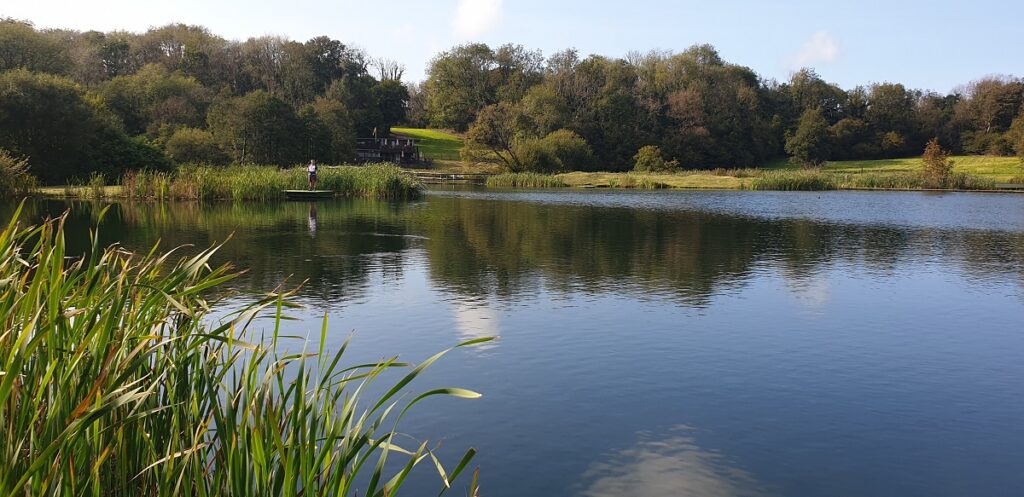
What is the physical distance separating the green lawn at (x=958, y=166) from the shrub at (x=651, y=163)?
19.4 metres

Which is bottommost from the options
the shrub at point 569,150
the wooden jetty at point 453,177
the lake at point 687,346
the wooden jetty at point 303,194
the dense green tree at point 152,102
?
the lake at point 687,346

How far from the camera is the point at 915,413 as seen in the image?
7984 mm

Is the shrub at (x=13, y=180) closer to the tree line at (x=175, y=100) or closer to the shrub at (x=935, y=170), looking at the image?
the tree line at (x=175, y=100)

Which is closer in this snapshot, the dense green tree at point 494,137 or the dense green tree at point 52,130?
the dense green tree at point 52,130

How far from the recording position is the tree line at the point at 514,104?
220 feet

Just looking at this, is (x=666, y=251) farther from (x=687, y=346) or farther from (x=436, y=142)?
(x=436, y=142)

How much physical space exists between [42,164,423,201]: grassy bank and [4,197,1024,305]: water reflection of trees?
3445 mm

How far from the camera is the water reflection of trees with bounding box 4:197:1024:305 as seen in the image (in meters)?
15.7

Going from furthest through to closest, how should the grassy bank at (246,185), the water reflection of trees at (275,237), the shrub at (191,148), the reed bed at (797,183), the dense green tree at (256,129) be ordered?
the dense green tree at (256,129) < the reed bed at (797,183) < the shrub at (191,148) < the grassy bank at (246,185) < the water reflection of trees at (275,237)

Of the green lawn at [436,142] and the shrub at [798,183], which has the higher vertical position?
the green lawn at [436,142]

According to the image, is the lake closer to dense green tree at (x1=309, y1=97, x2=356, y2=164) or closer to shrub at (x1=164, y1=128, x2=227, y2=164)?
shrub at (x1=164, y1=128, x2=227, y2=164)

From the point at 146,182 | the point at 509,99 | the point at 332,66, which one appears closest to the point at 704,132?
the point at 509,99

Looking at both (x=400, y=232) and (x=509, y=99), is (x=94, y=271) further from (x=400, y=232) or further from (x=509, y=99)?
(x=509, y=99)

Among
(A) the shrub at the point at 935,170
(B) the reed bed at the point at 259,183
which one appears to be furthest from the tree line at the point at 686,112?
(B) the reed bed at the point at 259,183
